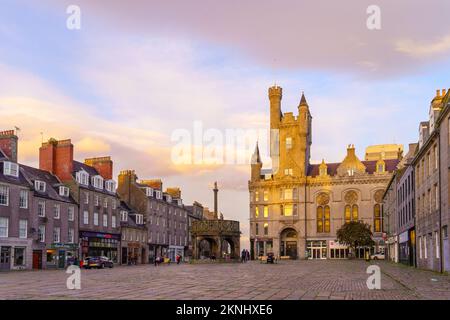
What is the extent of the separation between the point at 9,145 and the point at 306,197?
6700 centimetres

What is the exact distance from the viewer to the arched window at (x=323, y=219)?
109 meters

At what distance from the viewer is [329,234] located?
108125 mm

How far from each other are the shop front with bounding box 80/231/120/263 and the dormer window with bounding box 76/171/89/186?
6.38 meters

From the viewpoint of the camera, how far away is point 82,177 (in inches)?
2719

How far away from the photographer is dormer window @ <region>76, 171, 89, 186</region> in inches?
2677

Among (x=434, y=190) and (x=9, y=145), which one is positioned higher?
(x=9, y=145)

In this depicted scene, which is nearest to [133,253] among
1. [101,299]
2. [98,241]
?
[98,241]

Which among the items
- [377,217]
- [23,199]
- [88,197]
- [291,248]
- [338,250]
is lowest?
[338,250]

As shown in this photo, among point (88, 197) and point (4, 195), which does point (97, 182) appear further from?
point (4, 195)

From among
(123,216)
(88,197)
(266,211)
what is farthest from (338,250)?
(88,197)

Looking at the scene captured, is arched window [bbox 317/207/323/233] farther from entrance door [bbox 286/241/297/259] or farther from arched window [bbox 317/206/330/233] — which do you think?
entrance door [bbox 286/241/297/259]

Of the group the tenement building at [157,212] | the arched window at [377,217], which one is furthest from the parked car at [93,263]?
the arched window at [377,217]

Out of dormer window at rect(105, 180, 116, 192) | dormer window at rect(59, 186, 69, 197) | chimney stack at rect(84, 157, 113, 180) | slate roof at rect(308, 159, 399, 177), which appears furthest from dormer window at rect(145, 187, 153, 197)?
slate roof at rect(308, 159, 399, 177)

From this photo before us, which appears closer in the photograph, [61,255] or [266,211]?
[61,255]
